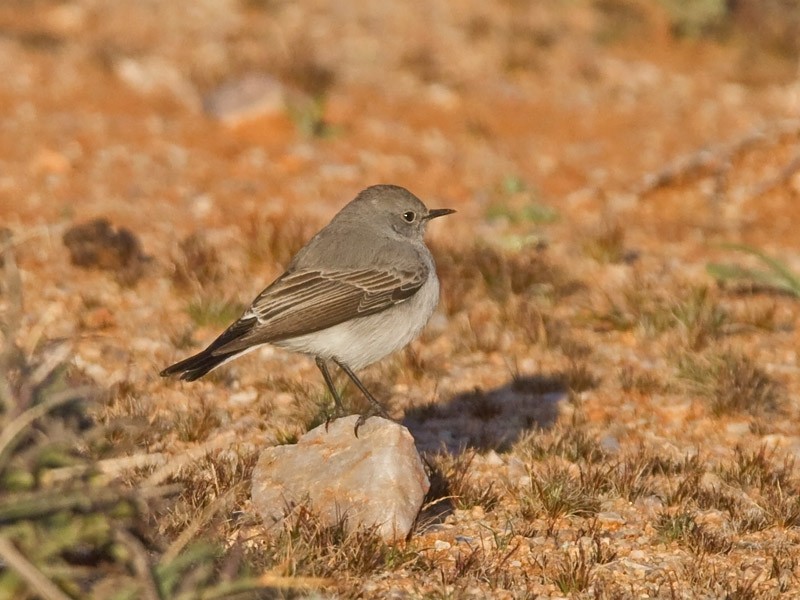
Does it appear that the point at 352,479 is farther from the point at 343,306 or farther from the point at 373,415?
the point at 343,306

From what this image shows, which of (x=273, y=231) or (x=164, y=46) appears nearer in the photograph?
(x=273, y=231)

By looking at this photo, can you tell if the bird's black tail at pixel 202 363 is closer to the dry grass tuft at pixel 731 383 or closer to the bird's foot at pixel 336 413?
the bird's foot at pixel 336 413

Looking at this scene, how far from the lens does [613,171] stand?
559 inches

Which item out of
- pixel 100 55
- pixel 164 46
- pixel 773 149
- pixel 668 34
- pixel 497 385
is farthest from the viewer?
pixel 668 34

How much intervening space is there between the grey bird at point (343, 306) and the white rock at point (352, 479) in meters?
0.57

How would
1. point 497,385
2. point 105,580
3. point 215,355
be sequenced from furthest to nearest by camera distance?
point 497,385 → point 215,355 → point 105,580

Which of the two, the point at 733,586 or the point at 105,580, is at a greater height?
the point at 105,580

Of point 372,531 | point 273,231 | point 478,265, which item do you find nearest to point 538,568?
point 372,531

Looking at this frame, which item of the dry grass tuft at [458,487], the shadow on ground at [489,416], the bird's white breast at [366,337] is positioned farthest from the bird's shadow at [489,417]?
the bird's white breast at [366,337]

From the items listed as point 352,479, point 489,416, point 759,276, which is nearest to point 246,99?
point 759,276

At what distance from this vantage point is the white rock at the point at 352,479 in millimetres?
6125

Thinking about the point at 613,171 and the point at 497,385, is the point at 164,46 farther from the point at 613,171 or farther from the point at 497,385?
the point at 497,385

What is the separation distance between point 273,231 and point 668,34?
10.9m

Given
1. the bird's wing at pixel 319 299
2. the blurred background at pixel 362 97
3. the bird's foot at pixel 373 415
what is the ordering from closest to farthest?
the bird's foot at pixel 373 415 → the bird's wing at pixel 319 299 → the blurred background at pixel 362 97
